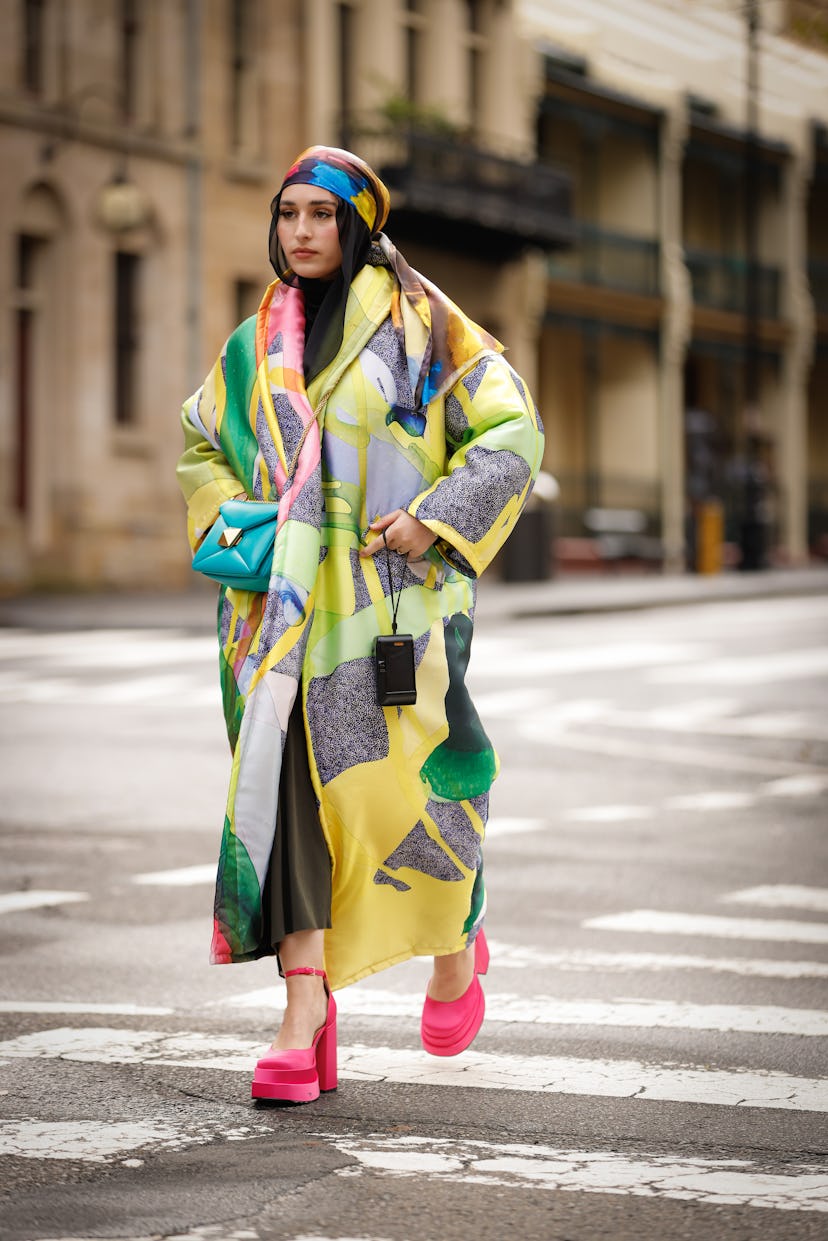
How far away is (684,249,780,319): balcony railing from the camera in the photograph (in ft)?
146

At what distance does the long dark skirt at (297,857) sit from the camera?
4773 millimetres

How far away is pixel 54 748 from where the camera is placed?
1210 cm

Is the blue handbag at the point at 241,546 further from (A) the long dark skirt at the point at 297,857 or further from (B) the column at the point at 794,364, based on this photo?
(B) the column at the point at 794,364

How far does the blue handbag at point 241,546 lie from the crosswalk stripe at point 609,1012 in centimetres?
136

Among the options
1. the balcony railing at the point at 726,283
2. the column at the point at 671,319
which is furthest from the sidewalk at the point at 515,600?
the balcony railing at the point at 726,283

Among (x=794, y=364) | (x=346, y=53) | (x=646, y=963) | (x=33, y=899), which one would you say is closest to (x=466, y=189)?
(x=346, y=53)

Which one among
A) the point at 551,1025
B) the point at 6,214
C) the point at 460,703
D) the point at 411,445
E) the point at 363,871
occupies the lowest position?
the point at 551,1025

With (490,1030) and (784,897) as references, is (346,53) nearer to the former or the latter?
(784,897)

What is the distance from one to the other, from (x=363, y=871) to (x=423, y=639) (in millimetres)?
492

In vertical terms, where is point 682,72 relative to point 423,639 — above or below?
above

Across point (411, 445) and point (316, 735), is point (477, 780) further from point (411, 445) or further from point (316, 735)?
point (411, 445)

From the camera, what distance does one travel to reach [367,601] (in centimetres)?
489

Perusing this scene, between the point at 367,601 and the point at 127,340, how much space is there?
85.0ft

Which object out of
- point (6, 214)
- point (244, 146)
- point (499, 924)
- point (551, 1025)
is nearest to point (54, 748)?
point (499, 924)
